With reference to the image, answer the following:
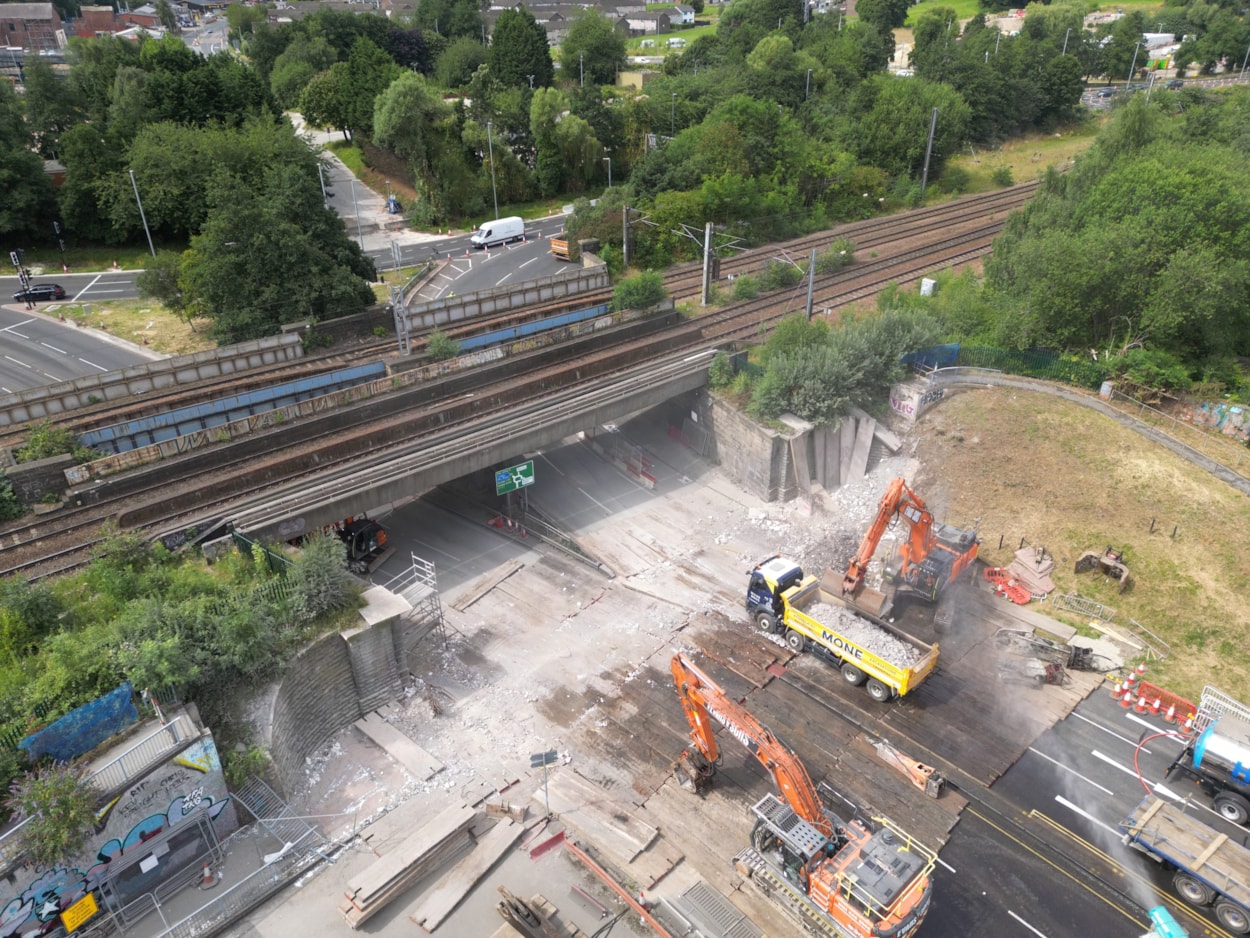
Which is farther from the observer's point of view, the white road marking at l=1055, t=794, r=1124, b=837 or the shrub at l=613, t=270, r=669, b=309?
the shrub at l=613, t=270, r=669, b=309

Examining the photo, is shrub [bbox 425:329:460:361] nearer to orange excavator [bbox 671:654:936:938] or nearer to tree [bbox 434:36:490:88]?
orange excavator [bbox 671:654:936:938]

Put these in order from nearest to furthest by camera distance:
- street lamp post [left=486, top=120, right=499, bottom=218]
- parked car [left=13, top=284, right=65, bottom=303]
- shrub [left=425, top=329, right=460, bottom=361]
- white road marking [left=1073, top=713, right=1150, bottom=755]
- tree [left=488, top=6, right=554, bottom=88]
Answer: white road marking [left=1073, top=713, right=1150, bottom=755], shrub [left=425, top=329, right=460, bottom=361], parked car [left=13, top=284, right=65, bottom=303], street lamp post [left=486, top=120, right=499, bottom=218], tree [left=488, top=6, right=554, bottom=88]

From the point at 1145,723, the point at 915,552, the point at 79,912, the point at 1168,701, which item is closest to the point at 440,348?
the point at 915,552

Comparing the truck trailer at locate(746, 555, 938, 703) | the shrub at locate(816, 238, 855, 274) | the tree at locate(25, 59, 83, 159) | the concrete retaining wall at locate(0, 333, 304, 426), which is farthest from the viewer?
the tree at locate(25, 59, 83, 159)

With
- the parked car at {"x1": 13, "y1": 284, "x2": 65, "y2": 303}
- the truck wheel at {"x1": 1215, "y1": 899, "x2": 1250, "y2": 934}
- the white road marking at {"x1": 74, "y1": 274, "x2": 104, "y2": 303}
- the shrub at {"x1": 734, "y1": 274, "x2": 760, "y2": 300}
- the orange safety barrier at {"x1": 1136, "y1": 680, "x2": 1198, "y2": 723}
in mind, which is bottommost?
the orange safety barrier at {"x1": 1136, "y1": 680, "x2": 1198, "y2": 723}

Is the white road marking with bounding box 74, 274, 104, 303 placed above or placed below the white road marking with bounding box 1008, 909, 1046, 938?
above

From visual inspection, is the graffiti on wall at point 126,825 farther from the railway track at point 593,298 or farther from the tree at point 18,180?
the tree at point 18,180

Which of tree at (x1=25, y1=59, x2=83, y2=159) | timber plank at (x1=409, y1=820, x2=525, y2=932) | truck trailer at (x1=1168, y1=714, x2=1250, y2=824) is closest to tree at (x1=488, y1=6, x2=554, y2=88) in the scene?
tree at (x1=25, y1=59, x2=83, y2=159)

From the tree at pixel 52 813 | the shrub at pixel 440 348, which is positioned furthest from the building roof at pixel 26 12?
the tree at pixel 52 813
